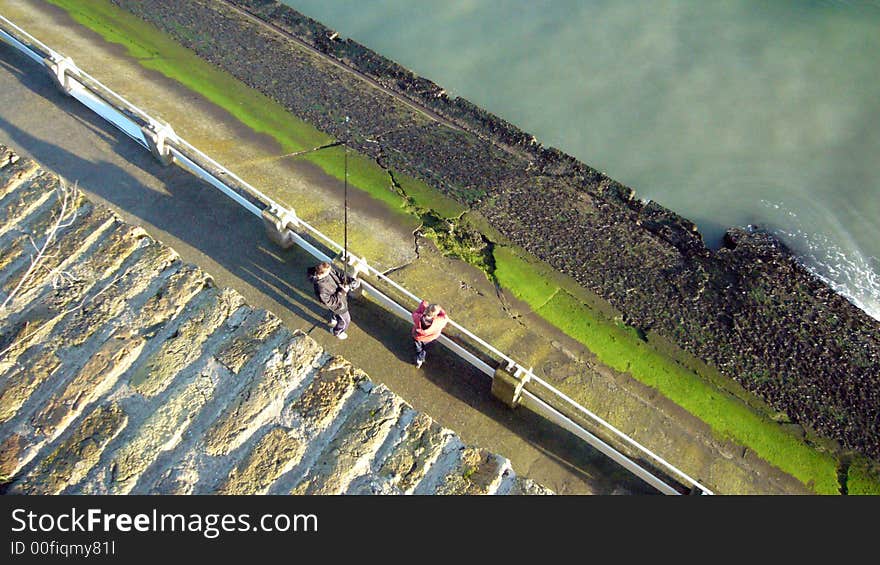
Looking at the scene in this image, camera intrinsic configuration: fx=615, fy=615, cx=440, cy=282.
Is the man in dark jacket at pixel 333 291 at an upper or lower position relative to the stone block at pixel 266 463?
upper

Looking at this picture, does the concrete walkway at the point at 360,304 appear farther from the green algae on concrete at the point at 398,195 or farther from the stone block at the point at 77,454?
the stone block at the point at 77,454

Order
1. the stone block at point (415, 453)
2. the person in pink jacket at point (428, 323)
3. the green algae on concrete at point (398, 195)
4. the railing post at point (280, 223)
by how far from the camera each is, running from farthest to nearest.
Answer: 1. the railing post at point (280, 223)
2. the green algae on concrete at point (398, 195)
3. the person in pink jacket at point (428, 323)
4. the stone block at point (415, 453)

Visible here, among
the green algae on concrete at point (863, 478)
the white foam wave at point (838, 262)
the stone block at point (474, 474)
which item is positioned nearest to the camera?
the stone block at point (474, 474)

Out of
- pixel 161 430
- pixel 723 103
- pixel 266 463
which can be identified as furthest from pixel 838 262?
pixel 161 430

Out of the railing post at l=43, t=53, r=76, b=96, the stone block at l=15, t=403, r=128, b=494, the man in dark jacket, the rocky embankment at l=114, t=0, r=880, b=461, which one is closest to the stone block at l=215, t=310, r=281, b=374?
the man in dark jacket

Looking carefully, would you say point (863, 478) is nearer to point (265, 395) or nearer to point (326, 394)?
point (326, 394)

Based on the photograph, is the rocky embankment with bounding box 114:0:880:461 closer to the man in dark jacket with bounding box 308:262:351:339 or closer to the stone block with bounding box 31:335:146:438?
the man in dark jacket with bounding box 308:262:351:339

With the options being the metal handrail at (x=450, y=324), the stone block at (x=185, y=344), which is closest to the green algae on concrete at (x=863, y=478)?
the metal handrail at (x=450, y=324)
